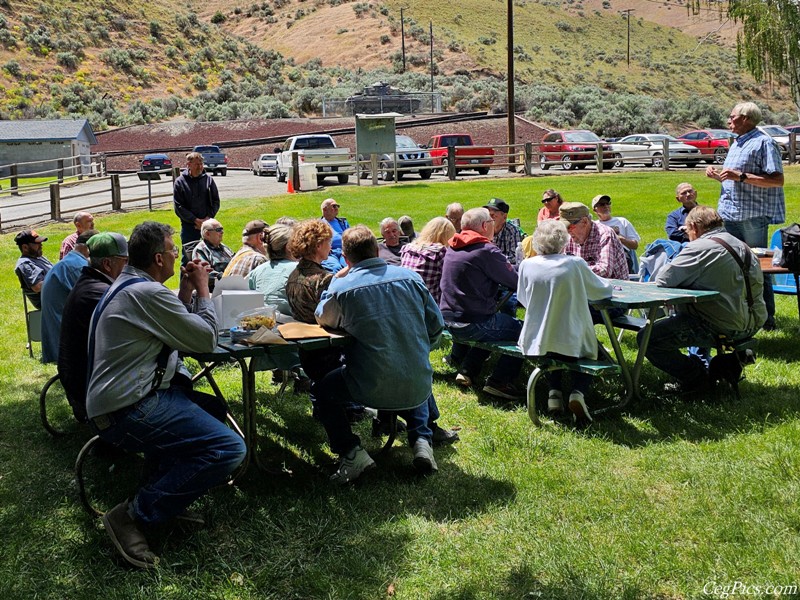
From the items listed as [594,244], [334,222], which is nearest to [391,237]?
[334,222]

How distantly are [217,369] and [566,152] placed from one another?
2406cm

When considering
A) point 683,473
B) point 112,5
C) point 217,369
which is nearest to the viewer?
point 683,473

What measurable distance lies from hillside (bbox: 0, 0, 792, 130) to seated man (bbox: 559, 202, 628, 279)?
43.4 m

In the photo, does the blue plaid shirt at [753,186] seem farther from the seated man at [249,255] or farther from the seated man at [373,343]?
the seated man at [249,255]

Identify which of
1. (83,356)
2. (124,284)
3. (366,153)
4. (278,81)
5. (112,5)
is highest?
(112,5)

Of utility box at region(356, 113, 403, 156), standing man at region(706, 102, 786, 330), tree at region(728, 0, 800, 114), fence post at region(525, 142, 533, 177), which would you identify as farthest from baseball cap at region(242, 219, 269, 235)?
fence post at region(525, 142, 533, 177)

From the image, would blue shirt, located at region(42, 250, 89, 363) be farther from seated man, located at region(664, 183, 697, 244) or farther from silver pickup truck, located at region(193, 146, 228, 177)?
silver pickup truck, located at region(193, 146, 228, 177)

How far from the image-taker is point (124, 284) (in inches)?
152

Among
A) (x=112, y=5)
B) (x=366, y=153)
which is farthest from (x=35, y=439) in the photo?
(x=112, y=5)

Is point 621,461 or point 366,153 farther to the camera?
point 366,153

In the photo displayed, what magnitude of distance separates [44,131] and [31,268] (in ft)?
133

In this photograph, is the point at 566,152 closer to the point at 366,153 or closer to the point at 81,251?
the point at 366,153

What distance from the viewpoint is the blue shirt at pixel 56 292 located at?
19.9 feet

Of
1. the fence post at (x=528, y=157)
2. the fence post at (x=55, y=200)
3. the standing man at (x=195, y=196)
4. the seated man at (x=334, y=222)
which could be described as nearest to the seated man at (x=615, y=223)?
the seated man at (x=334, y=222)
